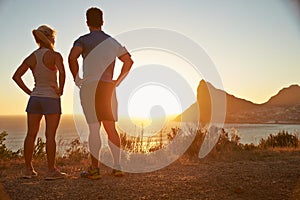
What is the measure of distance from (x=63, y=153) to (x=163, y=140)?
2.31 meters

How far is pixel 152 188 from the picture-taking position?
4176 mm

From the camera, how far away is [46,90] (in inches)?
193

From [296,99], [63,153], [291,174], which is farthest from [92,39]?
[296,99]

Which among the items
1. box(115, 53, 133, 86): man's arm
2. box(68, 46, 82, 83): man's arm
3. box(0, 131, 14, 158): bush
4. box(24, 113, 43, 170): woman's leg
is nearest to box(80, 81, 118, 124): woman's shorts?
box(115, 53, 133, 86): man's arm

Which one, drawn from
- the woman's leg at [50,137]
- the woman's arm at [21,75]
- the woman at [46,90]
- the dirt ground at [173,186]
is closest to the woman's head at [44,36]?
the woman at [46,90]

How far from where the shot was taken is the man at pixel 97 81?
4.77 metres

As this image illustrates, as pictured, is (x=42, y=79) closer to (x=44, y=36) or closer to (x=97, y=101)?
(x=44, y=36)

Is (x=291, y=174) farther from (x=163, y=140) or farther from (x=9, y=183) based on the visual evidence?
(x=163, y=140)

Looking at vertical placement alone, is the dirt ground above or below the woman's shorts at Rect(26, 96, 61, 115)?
below

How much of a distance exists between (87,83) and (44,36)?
84 cm

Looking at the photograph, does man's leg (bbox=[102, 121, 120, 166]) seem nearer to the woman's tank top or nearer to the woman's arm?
the woman's tank top

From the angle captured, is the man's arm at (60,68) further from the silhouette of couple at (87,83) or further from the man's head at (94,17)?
the man's head at (94,17)

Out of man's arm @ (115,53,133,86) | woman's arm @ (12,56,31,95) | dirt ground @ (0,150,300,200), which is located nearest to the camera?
dirt ground @ (0,150,300,200)

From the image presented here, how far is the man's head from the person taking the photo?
4.85 m
